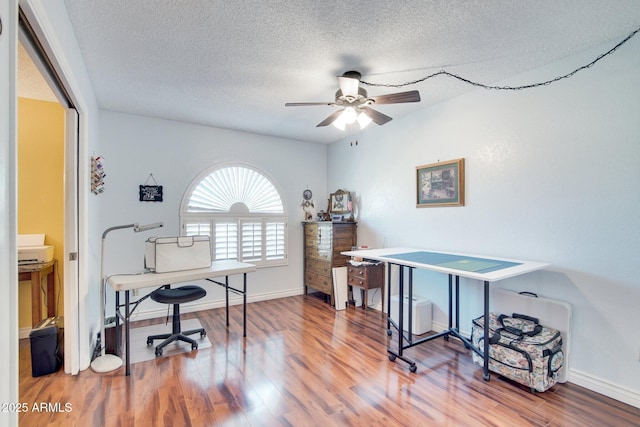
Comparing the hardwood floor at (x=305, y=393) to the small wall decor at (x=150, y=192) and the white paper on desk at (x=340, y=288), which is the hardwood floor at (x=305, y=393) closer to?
the white paper on desk at (x=340, y=288)

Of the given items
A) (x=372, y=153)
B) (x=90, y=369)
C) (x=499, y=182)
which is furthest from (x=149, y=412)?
(x=372, y=153)

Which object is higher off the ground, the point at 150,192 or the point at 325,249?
the point at 150,192

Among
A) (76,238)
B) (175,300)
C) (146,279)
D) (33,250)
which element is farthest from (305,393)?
(33,250)

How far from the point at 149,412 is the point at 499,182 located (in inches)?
130

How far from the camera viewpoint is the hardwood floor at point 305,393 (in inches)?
74.4

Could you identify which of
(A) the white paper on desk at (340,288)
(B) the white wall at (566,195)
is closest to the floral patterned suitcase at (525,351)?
(B) the white wall at (566,195)

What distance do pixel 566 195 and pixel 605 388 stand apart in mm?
1419

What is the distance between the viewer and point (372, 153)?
424 cm

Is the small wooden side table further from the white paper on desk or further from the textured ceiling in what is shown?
the white paper on desk

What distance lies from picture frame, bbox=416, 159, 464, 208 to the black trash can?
366cm

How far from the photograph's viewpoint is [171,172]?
3916 millimetres

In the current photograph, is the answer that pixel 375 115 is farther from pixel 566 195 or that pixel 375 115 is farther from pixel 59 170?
pixel 59 170

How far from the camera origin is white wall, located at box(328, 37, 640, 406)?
2.09 m

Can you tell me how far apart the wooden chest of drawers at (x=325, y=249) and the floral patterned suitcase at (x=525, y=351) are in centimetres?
209
